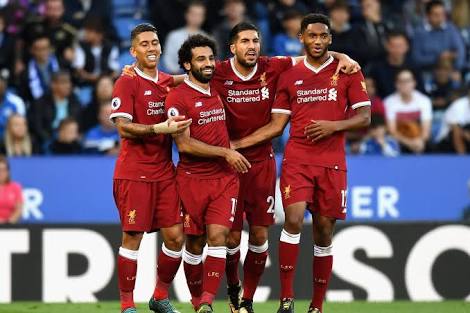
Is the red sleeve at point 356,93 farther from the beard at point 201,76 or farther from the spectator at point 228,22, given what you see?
the spectator at point 228,22

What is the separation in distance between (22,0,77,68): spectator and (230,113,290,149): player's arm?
6.58m

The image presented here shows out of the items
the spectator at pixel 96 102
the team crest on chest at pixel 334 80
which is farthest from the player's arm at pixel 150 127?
the spectator at pixel 96 102

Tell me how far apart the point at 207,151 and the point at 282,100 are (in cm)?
88

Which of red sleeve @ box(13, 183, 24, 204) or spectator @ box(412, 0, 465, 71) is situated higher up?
spectator @ box(412, 0, 465, 71)

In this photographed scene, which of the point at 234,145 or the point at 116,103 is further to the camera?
the point at 234,145

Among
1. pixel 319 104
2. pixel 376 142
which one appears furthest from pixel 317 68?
pixel 376 142

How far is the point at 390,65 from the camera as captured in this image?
17500 mm

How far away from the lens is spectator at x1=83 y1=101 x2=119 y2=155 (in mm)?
16250

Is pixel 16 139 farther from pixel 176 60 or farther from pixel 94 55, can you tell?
pixel 176 60

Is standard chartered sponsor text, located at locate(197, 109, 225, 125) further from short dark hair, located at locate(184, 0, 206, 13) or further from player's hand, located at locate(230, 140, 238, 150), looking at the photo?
short dark hair, located at locate(184, 0, 206, 13)

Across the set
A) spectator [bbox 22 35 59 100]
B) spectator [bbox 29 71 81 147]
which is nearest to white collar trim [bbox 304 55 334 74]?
spectator [bbox 29 71 81 147]

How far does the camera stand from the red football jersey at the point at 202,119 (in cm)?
1070

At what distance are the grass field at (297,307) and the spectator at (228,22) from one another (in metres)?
5.10

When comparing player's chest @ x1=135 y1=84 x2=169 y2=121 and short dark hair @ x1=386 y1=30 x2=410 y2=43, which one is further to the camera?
short dark hair @ x1=386 y1=30 x2=410 y2=43
